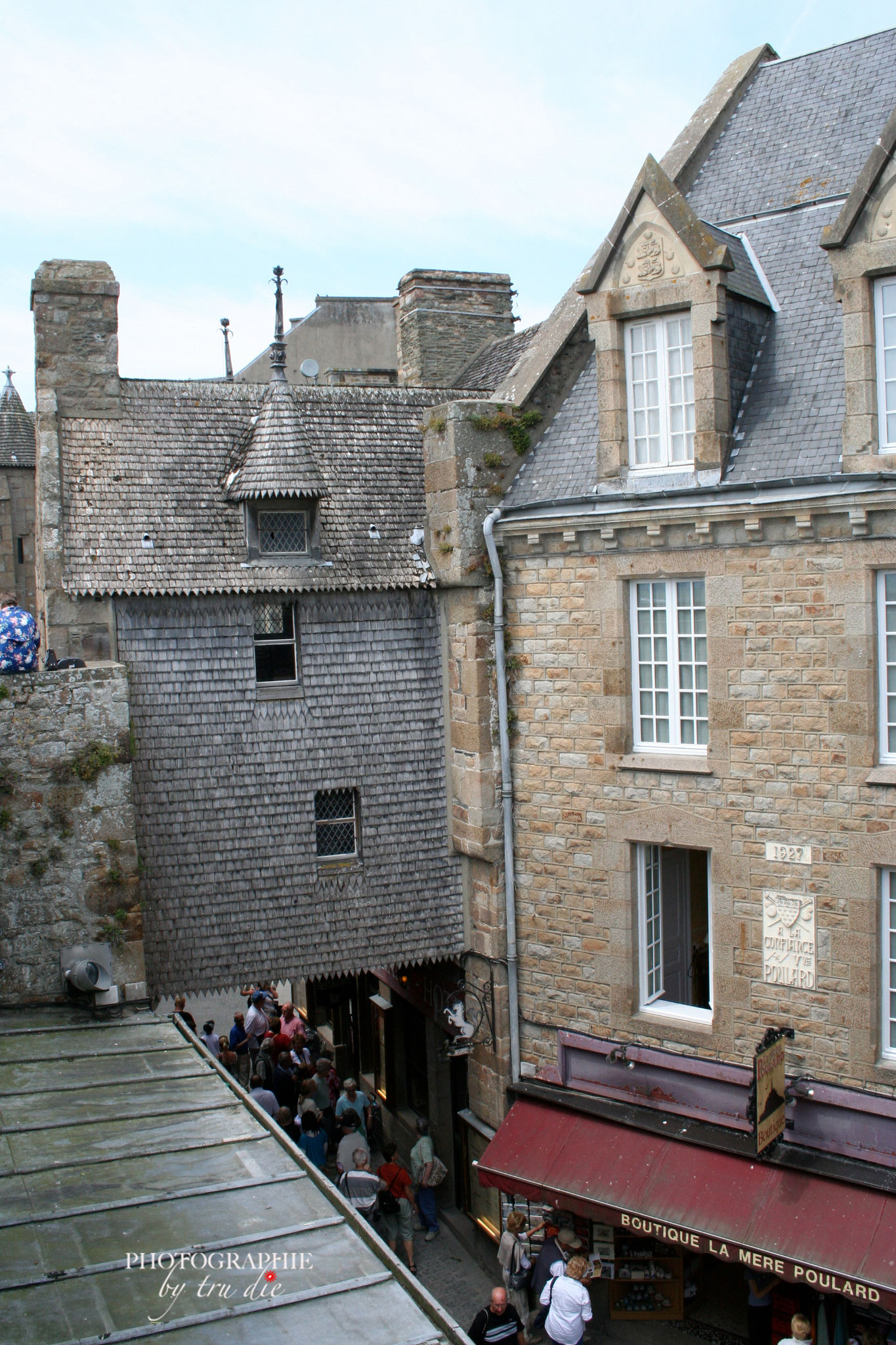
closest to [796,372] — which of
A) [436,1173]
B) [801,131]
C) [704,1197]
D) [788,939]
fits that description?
[801,131]

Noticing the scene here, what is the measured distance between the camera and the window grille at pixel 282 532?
1370 centimetres

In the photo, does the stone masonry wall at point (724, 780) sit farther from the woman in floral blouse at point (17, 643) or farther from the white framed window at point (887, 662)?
the woman in floral blouse at point (17, 643)

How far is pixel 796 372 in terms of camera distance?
11.9 meters

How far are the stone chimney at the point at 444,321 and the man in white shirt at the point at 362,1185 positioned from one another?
499 inches

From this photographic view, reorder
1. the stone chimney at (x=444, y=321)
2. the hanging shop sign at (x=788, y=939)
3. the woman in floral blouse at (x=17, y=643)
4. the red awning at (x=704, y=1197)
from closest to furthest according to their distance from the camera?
the red awning at (x=704, y=1197) < the hanging shop sign at (x=788, y=939) < the woman in floral blouse at (x=17, y=643) < the stone chimney at (x=444, y=321)

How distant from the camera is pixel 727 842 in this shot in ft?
38.2

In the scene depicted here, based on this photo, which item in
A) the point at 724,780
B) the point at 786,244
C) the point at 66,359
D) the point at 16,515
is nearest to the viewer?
the point at 724,780

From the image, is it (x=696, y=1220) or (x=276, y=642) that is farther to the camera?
(x=276, y=642)

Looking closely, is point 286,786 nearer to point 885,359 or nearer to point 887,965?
point 887,965

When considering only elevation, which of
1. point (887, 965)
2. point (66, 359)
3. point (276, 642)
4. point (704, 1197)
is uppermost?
point (66, 359)

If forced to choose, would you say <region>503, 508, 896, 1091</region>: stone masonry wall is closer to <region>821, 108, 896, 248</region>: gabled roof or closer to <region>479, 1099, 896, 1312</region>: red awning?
<region>479, 1099, 896, 1312</region>: red awning

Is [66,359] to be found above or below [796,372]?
above

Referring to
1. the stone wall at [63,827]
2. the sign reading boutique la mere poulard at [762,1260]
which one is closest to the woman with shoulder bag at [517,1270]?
the sign reading boutique la mere poulard at [762,1260]

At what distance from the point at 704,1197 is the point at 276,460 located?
866 cm
